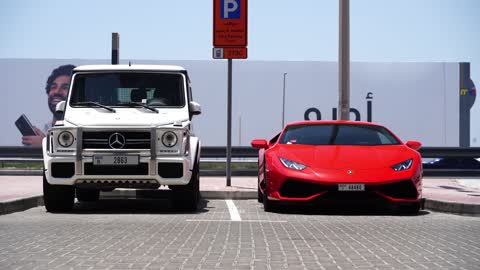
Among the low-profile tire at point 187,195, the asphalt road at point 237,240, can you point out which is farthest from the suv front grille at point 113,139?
the asphalt road at point 237,240

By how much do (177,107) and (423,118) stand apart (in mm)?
18069

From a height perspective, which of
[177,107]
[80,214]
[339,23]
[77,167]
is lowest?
[80,214]

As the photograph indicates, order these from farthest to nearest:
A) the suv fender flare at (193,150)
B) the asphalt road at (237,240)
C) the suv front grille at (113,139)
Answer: the suv fender flare at (193,150)
the suv front grille at (113,139)
the asphalt road at (237,240)

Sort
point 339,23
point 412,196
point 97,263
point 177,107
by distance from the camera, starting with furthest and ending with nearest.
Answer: point 339,23 < point 177,107 < point 412,196 < point 97,263

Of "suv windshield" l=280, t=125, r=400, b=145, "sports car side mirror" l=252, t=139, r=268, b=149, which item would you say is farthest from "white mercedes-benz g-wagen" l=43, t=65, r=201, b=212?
"suv windshield" l=280, t=125, r=400, b=145

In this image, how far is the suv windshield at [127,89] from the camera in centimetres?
1080

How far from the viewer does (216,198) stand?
13.0 m

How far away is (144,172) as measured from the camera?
969cm

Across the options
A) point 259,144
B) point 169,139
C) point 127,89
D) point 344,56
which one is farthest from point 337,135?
point 344,56

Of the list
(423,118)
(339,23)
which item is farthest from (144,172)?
(423,118)

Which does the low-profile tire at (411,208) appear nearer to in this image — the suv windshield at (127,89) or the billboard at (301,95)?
the suv windshield at (127,89)

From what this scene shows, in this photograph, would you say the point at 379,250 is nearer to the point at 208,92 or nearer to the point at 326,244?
the point at 326,244

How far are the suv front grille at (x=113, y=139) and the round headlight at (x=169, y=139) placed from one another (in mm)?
204

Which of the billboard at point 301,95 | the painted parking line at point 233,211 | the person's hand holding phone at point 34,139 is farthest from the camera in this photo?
the billboard at point 301,95
